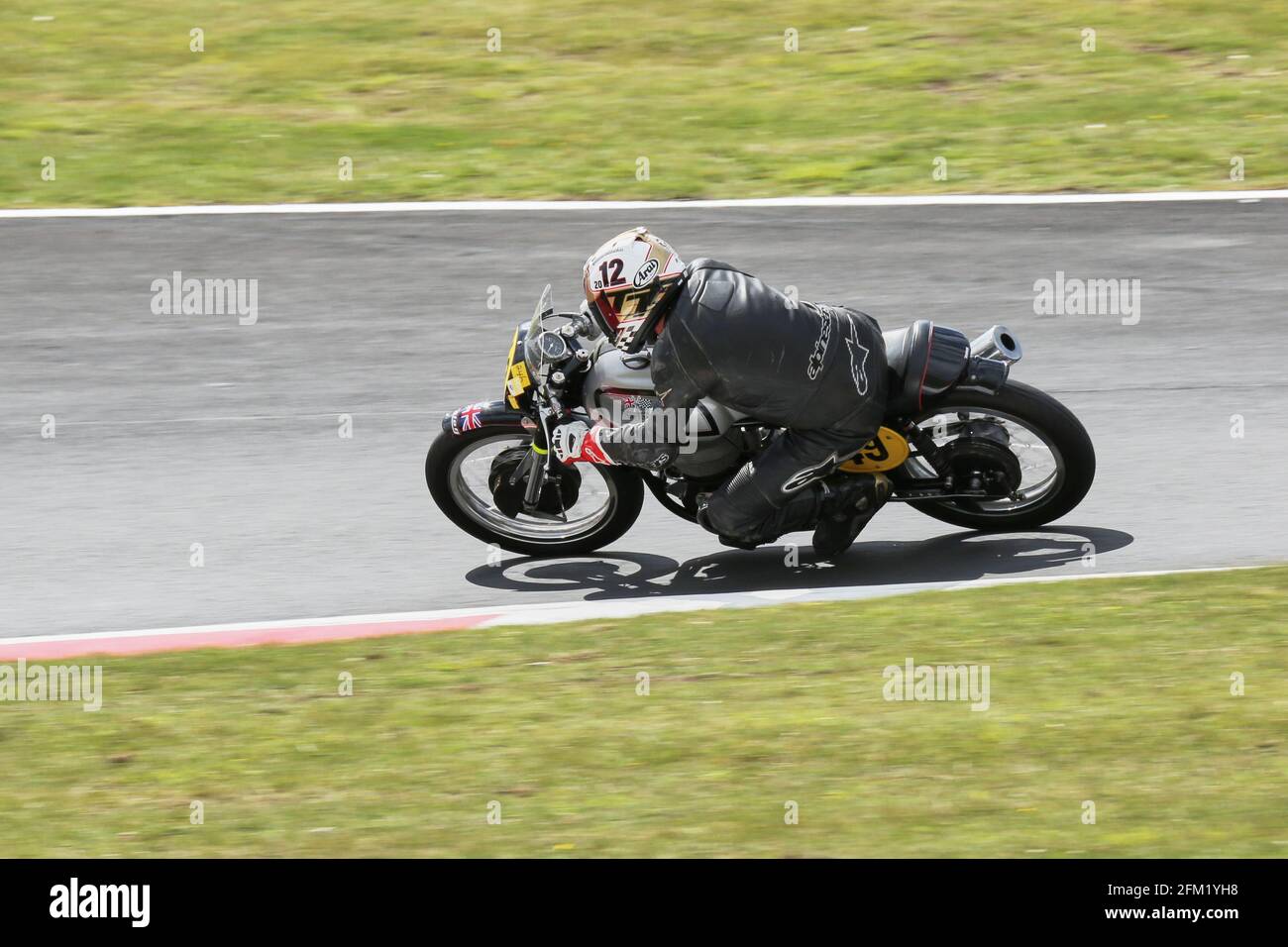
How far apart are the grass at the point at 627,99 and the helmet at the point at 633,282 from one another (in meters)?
6.04

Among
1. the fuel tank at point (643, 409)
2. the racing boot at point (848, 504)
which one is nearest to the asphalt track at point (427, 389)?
the racing boot at point (848, 504)

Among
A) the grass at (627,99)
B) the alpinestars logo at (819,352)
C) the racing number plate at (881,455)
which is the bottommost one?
the racing number plate at (881,455)

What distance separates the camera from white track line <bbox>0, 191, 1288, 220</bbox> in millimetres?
12469

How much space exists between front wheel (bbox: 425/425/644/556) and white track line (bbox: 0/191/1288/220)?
4.93 metres

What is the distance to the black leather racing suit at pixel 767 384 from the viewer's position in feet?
22.8

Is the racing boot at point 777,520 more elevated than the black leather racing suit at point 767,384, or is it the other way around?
the black leather racing suit at point 767,384

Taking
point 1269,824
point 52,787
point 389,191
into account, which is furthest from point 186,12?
point 1269,824

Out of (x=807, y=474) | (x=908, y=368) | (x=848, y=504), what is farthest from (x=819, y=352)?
(x=848, y=504)

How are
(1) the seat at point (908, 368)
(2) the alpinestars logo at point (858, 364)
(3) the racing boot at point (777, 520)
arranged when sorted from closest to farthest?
1. (2) the alpinestars logo at point (858, 364)
2. (1) the seat at point (908, 368)
3. (3) the racing boot at point (777, 520)

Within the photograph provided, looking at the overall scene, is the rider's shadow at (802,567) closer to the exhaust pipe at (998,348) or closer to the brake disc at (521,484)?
the brake disc at (521,484)

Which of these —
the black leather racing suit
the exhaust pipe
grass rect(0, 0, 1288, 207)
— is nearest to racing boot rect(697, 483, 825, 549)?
the black leather racing suit

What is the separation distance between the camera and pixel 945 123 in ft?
46.4

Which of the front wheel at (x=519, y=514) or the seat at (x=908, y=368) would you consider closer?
the seat at (x=908, y=368)

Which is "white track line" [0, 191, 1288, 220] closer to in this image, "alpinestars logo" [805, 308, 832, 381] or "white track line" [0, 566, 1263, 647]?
"white track line" [0, 566, 1263, 647]
